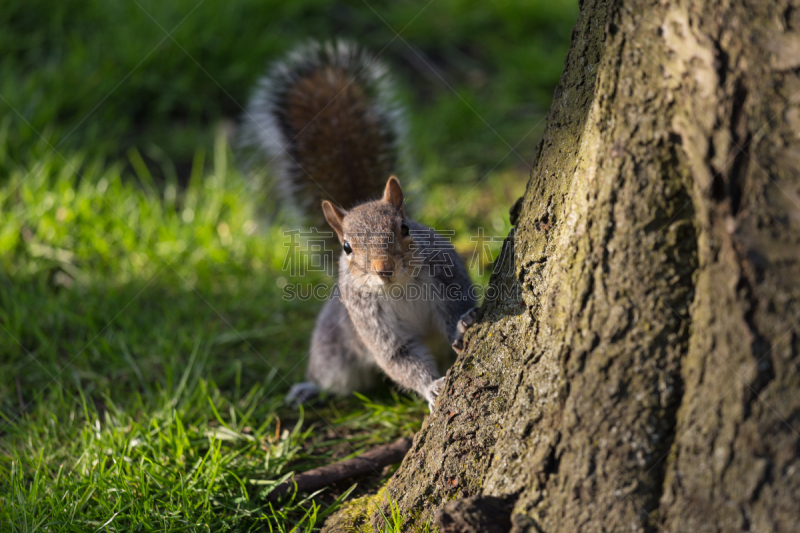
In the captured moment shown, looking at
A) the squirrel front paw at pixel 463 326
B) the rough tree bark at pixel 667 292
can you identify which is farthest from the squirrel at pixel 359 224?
the rough tree bark at pixel 667 292

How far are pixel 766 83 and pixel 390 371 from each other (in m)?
1.17

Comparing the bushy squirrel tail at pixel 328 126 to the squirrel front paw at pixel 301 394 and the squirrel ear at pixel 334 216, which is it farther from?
Result: the squirrel front paw at pixel 301 394

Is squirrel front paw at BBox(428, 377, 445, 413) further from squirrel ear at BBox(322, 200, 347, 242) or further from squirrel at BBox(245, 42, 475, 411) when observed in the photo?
squirrel ear at BBox(322, 200, 347, 242)

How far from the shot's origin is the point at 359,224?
161 cm

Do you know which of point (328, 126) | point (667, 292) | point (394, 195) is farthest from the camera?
point (328, 126)

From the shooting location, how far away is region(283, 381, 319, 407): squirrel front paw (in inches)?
76.8

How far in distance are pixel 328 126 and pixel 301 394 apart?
924 mm

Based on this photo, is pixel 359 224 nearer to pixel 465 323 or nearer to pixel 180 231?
pixel 465 323

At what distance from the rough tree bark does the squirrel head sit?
0.50 metres

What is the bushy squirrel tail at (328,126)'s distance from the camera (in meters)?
2.18

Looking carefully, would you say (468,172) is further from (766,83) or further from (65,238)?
(766,83)

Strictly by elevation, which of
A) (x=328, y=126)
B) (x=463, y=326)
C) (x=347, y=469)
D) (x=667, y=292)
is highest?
(x=328, y=126)

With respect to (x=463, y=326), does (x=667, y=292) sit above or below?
above

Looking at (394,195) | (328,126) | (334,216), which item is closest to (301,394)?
(334,216)
